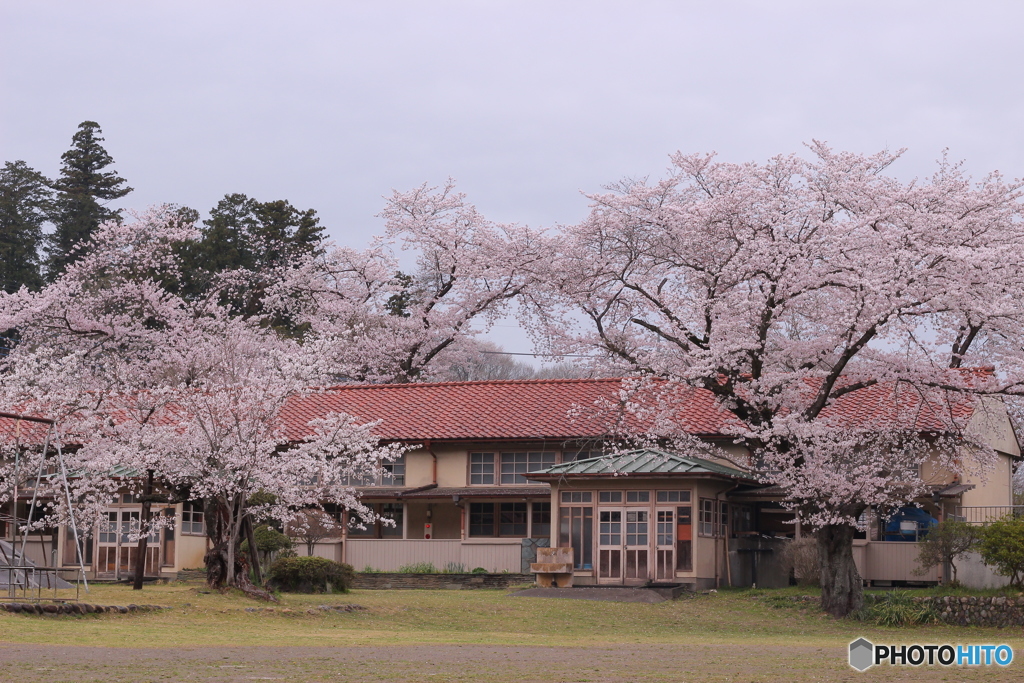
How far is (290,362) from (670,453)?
917 cm

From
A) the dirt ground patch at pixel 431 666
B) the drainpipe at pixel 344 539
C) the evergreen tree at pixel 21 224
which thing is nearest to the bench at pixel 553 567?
the drainpipe at pixel 344 539

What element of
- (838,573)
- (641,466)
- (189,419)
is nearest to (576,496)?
(641,466)

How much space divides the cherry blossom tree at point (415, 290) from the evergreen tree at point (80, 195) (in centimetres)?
2094

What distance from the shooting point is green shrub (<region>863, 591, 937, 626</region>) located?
878 inches

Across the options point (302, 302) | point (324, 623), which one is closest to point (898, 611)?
point (324, 623)

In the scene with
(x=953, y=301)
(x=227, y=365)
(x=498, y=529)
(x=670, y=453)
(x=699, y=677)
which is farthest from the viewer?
(x=498, y=529)

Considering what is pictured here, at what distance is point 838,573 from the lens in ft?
75.8

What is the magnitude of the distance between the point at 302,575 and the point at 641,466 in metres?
7.85

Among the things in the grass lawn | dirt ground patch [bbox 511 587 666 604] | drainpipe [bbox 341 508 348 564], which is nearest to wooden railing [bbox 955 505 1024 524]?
the grass lawn

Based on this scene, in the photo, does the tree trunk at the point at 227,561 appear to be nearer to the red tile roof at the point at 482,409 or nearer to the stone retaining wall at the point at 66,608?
the stone retaining wall at the point at 66,608

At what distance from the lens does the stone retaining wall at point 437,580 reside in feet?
95.2

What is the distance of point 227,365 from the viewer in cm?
2564

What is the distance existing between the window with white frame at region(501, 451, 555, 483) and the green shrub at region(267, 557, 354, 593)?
23.1 feet

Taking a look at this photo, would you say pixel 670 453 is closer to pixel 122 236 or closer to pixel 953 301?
pixel 953 301
